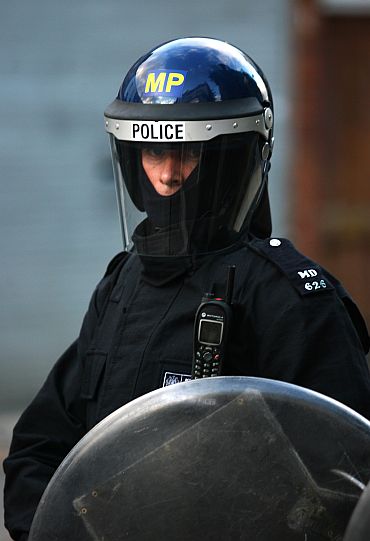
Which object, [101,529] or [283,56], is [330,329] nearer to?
[101,529]

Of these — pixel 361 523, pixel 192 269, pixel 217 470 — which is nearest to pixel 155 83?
pixel 192 269

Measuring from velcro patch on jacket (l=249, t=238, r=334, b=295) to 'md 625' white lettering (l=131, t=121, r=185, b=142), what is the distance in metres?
0.27

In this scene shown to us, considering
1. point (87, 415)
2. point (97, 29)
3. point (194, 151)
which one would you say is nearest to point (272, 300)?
point (194, 151)

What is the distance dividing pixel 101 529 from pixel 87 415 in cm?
75

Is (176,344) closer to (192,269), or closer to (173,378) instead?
(173,378)

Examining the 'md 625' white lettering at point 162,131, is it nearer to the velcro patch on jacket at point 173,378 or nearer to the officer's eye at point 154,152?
the officer's eye at point 154,152

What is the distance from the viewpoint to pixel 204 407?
1843 millimetres

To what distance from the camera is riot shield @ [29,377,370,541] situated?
1.79m

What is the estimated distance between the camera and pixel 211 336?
225 centimetres

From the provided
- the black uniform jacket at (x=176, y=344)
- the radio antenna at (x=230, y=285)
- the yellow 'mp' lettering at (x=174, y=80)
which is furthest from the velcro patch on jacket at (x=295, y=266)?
the yellow 'mp' lettering at (x=174, y=80)

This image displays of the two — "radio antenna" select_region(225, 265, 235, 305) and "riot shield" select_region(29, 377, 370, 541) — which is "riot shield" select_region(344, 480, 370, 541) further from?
"radio antenna" select_region(225, 265, 235, 305)

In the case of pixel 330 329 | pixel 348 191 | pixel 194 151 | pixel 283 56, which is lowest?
pixel 348 191

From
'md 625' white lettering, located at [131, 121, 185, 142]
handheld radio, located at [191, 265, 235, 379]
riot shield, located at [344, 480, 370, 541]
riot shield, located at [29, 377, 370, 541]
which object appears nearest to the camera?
riot shield, located at [344, 480, 370, 541]

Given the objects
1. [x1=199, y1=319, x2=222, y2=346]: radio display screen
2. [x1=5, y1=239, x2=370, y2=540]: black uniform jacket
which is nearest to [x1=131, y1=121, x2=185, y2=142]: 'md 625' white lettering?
[x1=5, y1=239, x2=370, y2=540]: black uniform jacket
